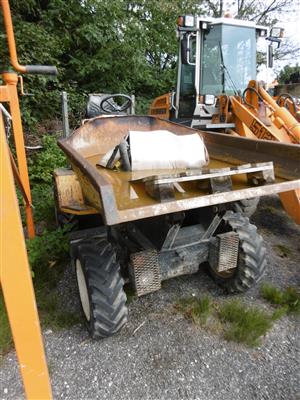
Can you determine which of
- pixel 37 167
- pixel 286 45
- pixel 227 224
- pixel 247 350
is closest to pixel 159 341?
pixel 247 350

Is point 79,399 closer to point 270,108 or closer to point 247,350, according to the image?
point 247,350

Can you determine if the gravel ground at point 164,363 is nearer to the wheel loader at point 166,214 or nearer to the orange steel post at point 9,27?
the wheel loader at point 166,214

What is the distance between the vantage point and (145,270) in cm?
198

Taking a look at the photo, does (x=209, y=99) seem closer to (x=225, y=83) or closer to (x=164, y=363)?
(x=225, y=83)

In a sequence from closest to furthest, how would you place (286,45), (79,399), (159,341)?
(79,399), (159,341), (286,45)

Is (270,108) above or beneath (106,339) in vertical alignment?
above

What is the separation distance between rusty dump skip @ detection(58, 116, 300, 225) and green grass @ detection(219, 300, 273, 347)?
954 mm

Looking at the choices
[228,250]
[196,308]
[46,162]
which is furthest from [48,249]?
[46,162]

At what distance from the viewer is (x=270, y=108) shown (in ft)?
12.0

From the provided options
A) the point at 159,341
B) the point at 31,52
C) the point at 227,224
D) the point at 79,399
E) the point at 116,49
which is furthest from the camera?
the point at 116,49

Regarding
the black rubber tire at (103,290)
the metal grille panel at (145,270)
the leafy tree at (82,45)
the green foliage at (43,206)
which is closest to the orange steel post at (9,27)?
the black rubber tire at (103,290)

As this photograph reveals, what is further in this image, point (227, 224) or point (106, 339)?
point (227, 224)

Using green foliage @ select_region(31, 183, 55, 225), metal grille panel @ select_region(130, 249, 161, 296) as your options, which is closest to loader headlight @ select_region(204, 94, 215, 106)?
green foliage @ select_region(31, 183, 55, 225)

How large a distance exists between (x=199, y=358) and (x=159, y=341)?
0.29 meters
